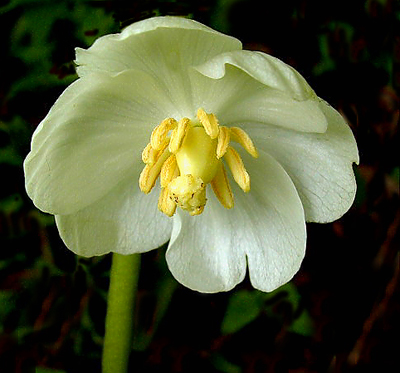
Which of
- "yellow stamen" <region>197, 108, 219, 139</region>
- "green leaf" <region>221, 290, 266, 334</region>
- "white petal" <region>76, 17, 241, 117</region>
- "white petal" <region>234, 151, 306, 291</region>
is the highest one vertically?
"white petal" <region>76, 17, 241, 117</region>

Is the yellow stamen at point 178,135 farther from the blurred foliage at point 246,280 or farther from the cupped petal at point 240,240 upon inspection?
the blurred foliage at point 246,280

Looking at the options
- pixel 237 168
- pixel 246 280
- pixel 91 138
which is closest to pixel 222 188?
pixel 237 168

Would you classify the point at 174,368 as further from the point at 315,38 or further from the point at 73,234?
the point at 315,38

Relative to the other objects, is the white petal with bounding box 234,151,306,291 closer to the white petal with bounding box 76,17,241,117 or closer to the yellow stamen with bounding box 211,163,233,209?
the yellow stamen with bounding box 211,163,233,209

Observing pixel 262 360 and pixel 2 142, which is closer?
pixel 2 142

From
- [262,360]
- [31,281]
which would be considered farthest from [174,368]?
[31,281]

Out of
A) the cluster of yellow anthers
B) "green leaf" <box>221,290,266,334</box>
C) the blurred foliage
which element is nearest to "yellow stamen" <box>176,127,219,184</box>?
the cluster of yellow anthers
